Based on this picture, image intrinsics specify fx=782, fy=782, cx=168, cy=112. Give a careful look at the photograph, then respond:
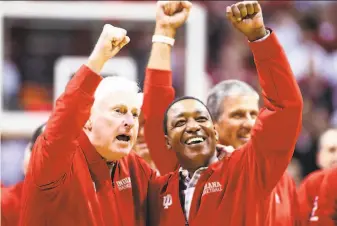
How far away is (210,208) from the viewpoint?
352 centimetres

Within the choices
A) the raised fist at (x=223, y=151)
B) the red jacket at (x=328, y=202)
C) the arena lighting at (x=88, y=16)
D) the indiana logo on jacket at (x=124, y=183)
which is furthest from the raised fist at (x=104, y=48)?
the arena lighting at (x=88, y=16)

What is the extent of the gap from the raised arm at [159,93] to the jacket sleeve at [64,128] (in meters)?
1.00

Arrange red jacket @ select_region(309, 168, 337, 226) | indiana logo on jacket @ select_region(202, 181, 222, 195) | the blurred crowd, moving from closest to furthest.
Result: indiana logo on jacket @ select_region(202, 181, 222, 195), red jacket @ select_region(309, 168, 337, 226), the blurred crowd

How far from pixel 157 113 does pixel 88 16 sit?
295cm

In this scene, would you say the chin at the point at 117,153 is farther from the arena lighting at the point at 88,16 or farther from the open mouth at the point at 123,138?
the arena lighting at the point at 88,16

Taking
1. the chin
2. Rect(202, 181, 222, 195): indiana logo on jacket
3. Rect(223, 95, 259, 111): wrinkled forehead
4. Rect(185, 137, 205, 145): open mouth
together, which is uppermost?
Rect(223, 95, 259, 111): wrinkled forehead

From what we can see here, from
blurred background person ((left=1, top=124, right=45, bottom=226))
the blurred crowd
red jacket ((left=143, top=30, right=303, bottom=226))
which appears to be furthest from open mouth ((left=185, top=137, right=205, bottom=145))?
the blurred crowd

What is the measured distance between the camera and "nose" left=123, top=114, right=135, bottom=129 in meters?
3.58

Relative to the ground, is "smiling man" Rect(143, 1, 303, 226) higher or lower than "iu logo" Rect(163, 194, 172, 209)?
higher

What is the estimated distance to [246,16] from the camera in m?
3.17

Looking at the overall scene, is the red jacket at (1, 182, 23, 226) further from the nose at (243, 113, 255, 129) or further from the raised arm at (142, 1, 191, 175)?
the nose at (243, 113, 255, 129)

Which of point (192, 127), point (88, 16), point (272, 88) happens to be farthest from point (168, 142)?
point (88, 16)

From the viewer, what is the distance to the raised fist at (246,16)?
10.3 feet

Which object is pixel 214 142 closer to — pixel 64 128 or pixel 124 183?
pixel 124 183
